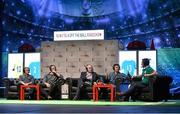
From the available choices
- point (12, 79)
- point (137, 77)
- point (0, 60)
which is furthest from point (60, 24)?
point (137, 77)

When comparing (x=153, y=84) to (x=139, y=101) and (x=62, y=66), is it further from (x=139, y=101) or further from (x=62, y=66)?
(x=62, y=66)

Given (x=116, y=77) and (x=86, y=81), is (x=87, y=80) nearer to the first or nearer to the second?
(x=86, y=81)

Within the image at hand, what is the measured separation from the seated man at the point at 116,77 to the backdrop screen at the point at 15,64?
2.60 meters

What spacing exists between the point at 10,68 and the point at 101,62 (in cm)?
237

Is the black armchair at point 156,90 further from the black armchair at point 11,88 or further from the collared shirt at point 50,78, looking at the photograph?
the black armchair at point 11,88

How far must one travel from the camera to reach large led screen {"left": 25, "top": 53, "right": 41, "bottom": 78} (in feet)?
40.0

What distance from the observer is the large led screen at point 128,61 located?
11.6m

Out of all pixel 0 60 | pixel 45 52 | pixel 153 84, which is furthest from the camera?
pixel 0 60

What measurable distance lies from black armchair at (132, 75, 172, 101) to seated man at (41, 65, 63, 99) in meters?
1.83

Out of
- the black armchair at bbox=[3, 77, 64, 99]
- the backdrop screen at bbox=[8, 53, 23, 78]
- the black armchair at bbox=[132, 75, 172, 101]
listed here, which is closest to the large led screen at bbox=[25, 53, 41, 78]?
the backdrop screen at bbox=[8, 53, 23, 78]

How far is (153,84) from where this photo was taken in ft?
33.3

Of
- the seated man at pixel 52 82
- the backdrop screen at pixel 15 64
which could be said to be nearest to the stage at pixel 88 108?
the seated man at pixel 52 82

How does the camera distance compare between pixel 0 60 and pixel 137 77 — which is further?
pixel 0 60

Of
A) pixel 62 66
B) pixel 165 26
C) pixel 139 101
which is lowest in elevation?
pixel 139 101
